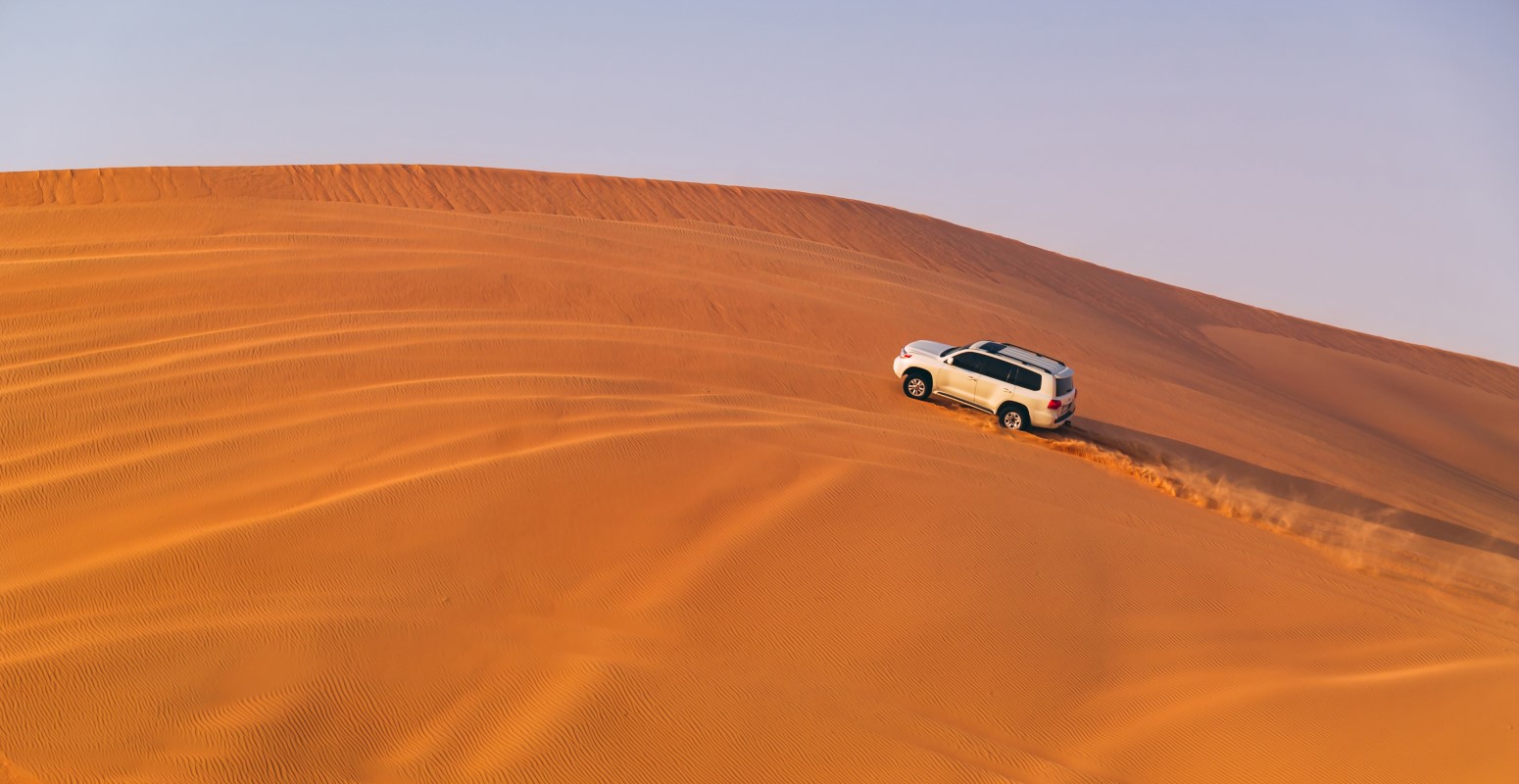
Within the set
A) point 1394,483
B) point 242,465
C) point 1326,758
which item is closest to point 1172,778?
point 1326,758

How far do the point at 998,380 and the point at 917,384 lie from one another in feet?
4.86

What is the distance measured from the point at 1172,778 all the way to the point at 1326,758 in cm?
164

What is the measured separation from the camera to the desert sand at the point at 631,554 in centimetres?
826

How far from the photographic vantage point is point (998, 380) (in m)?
17.2

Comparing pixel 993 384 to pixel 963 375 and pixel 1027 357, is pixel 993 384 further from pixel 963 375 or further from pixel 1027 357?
pixel 1027 357

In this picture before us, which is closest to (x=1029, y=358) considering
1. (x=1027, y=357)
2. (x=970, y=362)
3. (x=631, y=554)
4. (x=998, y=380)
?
(x=1027, y=357)

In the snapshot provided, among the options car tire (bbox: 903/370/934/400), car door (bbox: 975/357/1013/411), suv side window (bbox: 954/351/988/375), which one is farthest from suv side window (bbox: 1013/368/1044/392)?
car tire (bbox: 903/370/934/400)

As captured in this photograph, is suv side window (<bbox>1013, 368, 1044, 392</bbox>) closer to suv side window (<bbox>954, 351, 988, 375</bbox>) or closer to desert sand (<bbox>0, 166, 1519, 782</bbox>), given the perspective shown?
suv side window (<bbox>954, 351, 988, 375</bbox>)

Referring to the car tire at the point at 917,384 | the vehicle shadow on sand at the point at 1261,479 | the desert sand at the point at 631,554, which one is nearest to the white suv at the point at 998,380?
the car tire at the point at 917,384

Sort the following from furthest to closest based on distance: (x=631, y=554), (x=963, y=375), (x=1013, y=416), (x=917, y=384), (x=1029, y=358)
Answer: (x=917, y=384)
(x=963, y=375)
(x=1029, y=358)
(x=1013, y=416)
(x=631, y=554)

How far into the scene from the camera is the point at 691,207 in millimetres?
35125

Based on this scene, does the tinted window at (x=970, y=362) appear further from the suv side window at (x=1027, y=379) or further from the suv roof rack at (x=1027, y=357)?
the suv side window at (x=1027, y=379)

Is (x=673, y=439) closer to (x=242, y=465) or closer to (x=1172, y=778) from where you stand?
(x=242, y=465)

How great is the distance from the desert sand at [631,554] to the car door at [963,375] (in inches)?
15.2
